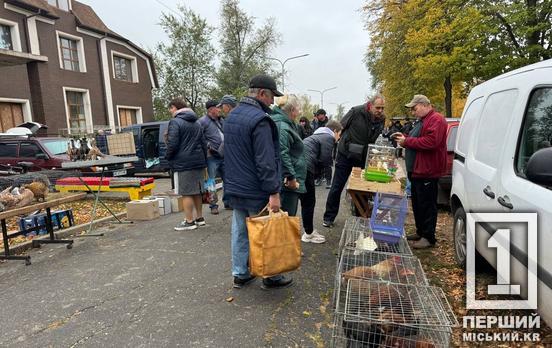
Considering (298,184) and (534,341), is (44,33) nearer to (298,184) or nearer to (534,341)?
(298,184)

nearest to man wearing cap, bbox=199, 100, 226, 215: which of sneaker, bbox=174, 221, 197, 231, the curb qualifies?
sneaker, bbox=174, 221, 197, 231

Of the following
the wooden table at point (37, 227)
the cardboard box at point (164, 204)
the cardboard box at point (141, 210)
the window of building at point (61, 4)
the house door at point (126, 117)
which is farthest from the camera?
the house door at point (126, 117)

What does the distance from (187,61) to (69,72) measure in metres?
11.7

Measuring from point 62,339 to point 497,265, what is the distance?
3538 mm

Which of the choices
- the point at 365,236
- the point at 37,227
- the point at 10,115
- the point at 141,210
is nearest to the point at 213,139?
the point at 141,210

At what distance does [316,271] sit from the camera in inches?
155

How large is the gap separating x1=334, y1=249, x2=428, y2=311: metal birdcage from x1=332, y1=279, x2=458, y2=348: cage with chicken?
0.46ft

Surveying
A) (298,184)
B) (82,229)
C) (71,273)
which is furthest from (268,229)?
(82,229)

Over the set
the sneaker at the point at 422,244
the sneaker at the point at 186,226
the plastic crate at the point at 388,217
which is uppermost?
the plastic crate at the point at 388,217

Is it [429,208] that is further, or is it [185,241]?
[185,241]

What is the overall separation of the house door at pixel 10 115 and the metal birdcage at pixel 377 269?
18256 mm

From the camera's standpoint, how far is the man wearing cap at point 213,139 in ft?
20.2

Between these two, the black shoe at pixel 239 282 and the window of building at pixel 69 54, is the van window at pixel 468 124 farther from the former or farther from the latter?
the window of building at pixel 69 54

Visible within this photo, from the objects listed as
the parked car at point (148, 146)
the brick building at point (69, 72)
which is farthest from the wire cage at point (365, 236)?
the brick building at point (69, 72)
